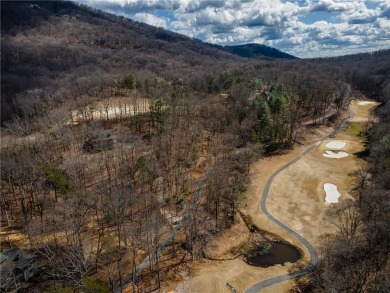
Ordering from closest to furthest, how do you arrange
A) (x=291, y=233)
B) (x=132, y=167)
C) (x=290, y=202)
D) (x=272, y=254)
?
(x=272, y=254) → (x=291, y=233) → (x=290, y=202) → (x=132, y=167)

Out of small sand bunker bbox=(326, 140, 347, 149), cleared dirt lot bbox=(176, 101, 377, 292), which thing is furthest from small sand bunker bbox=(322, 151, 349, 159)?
small sand bunker bbox=(326, 140, 347, 149)

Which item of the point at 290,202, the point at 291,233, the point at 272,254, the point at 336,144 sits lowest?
the point at 272,254

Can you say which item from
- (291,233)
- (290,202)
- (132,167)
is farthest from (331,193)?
(132,167)

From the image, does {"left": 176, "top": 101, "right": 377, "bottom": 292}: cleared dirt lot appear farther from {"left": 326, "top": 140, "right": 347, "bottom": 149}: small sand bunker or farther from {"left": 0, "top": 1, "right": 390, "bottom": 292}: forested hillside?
{"left": 0, "top": 1, "right": 390, "bottom": 292}: forested hillside

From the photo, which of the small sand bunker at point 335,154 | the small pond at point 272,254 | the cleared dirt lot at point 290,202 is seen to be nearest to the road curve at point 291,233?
the cleared dirt lot at point 290,202

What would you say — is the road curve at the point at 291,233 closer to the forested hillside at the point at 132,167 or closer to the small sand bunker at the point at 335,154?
the forested hillside at the point at 132,167

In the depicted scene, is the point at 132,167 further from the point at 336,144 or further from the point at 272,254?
the point at 336,144
